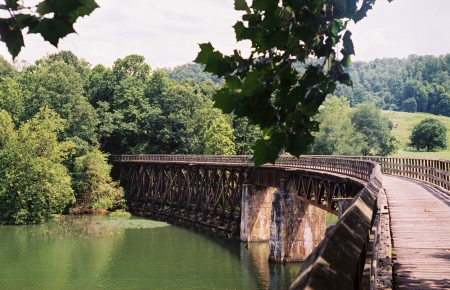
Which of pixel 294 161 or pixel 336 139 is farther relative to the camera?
pixel 336 139

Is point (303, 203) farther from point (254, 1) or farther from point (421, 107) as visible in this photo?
point (421, 107)

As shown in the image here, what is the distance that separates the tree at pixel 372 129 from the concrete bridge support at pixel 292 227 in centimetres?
4789

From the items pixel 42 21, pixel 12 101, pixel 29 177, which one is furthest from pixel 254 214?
pixel 42 21

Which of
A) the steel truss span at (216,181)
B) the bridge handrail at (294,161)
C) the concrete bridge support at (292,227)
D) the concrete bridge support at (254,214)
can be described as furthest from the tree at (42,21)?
the concrete bridge support at (254,214)

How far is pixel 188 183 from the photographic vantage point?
47344 millimetres

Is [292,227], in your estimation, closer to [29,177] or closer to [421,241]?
[421,241]

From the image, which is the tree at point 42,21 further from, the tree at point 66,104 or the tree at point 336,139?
the tree at point 336,139

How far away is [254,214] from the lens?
36750 mm

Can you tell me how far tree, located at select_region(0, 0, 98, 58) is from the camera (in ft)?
7.47

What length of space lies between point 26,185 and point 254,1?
46.8 metres

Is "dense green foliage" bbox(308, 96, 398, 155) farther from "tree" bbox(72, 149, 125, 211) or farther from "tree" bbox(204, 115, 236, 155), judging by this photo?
"tree" bbox(72, 149, 125, 211)

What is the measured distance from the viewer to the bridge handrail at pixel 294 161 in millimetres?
22000

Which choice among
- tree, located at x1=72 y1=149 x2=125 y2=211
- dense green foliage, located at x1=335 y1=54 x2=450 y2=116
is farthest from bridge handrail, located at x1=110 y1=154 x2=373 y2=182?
dense green foliage, located at x1=335 y1=54 x2=450 y2=116

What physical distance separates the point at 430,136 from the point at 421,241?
9087 centimetres
